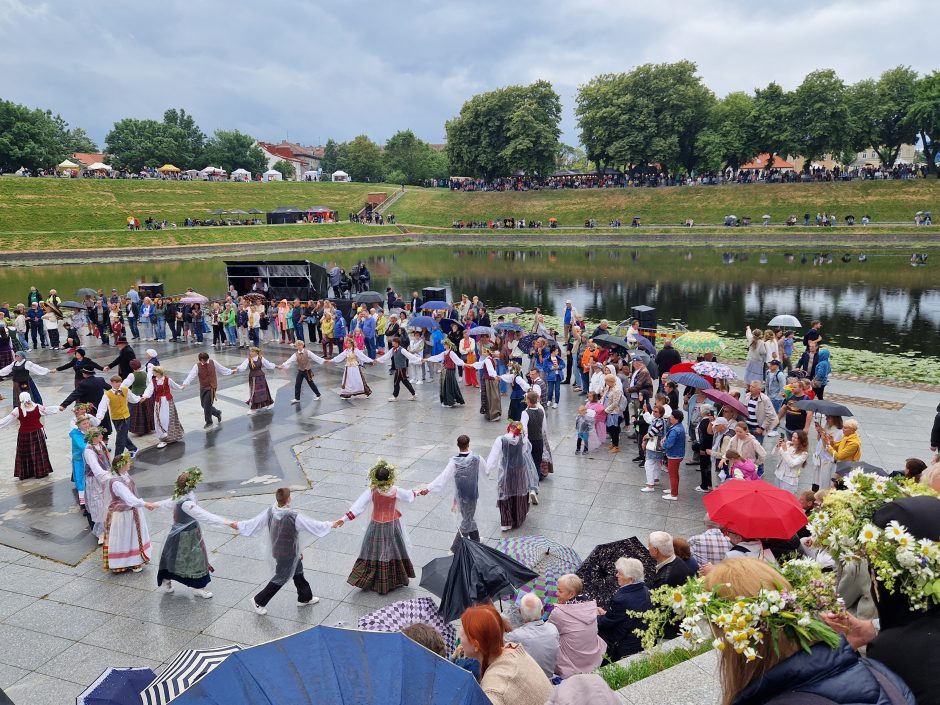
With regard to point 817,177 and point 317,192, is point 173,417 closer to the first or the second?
point 817,177

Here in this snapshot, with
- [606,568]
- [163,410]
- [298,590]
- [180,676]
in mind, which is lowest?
[298,590]

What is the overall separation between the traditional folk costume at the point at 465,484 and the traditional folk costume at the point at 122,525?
12.8 feet

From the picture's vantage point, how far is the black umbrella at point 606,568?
21.1ft

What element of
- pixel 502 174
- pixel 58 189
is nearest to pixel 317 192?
pixel 502 174

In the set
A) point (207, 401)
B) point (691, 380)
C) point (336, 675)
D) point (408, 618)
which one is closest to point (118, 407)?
point (207, 401)

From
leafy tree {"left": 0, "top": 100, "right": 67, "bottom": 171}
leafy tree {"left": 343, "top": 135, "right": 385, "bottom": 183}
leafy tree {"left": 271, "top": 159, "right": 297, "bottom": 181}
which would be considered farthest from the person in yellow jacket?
leafy tree {"left": 271, "top": 159, "right": 297, "bottom": 181}

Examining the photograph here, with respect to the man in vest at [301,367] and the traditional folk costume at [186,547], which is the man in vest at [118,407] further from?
the traditional folk costume at [186,547]

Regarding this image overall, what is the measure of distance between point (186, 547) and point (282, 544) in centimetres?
126

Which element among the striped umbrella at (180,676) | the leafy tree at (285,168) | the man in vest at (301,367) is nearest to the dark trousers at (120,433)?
the man in vest at (301,367)

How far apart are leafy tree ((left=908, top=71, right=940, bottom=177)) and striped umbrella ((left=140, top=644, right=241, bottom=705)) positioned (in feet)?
259

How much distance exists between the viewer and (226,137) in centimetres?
11575

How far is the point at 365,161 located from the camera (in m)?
116

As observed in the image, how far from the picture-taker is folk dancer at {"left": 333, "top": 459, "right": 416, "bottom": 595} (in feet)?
25.3

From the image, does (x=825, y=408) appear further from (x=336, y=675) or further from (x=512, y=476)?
(x=336, y=675)
